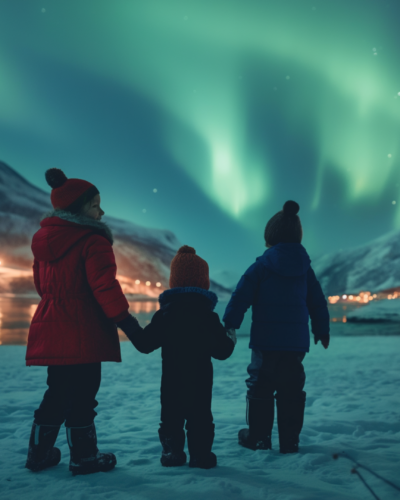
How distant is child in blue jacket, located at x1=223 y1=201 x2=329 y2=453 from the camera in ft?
10.1

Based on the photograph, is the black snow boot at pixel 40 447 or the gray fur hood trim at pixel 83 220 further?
the gray fur hood trim at pixel 83 220

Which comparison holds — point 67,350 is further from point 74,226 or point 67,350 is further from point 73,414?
point 74,226

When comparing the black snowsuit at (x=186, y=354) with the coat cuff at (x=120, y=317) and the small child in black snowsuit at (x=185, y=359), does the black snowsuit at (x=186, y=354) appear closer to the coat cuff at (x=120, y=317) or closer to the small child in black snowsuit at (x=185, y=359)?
the small child in black snowsuit at (x=185, y=359)

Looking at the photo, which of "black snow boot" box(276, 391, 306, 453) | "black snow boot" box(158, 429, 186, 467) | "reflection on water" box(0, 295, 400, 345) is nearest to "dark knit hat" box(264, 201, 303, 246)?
"black snow boot" box(276, 391, 306, 453)

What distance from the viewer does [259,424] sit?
308 cm

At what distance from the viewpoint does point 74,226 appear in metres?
2.73

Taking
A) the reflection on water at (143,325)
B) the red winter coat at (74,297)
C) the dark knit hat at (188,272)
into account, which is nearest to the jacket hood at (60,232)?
the red winter coat at (74,297)

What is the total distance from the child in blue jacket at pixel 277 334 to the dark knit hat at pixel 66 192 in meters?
1.34

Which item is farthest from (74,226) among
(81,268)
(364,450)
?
(364,450)

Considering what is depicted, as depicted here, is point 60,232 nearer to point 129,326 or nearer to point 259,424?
point 129,326

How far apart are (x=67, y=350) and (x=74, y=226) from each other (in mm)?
808

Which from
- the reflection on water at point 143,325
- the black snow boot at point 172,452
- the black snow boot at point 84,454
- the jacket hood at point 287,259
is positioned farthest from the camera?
the reflection on water at point 143,325

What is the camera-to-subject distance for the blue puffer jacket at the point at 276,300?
3.12 metres

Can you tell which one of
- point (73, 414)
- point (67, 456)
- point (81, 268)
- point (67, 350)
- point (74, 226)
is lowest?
point (67, 456)
